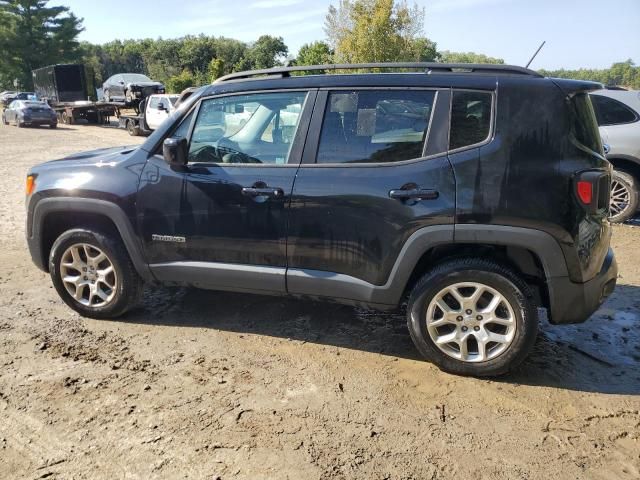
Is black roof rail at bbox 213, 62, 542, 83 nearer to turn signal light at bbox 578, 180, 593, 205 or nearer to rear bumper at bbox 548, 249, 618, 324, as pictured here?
turn signal light at bbox 578, 180, 593, 205

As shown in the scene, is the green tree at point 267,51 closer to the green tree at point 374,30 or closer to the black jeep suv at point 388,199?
the green tree at point 374,30

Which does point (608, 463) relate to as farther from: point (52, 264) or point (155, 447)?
point (52, 264)

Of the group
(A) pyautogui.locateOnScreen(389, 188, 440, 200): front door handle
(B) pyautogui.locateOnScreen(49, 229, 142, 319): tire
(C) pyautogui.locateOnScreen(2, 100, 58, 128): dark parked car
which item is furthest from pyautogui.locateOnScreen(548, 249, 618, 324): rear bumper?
(C) pyautogui.locateOnScreen(2, 100, 58, 128): dark parked car

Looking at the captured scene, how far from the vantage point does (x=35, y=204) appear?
13.8 ft

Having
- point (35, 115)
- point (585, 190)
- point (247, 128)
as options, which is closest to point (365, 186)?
point (247, 128)

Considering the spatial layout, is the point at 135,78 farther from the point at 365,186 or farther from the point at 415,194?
the point at 415,194

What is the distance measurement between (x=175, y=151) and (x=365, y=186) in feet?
4.50

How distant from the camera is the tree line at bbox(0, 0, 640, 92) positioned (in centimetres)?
2923

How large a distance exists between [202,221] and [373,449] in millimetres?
1944

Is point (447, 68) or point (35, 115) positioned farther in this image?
point (35, 115)

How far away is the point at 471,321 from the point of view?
3277mm

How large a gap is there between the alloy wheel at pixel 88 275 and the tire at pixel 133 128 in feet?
59.6

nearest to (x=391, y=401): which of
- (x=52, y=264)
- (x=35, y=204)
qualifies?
(x=52, y=264)

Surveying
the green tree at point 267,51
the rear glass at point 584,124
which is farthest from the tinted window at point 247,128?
the green tree at point 267,51
